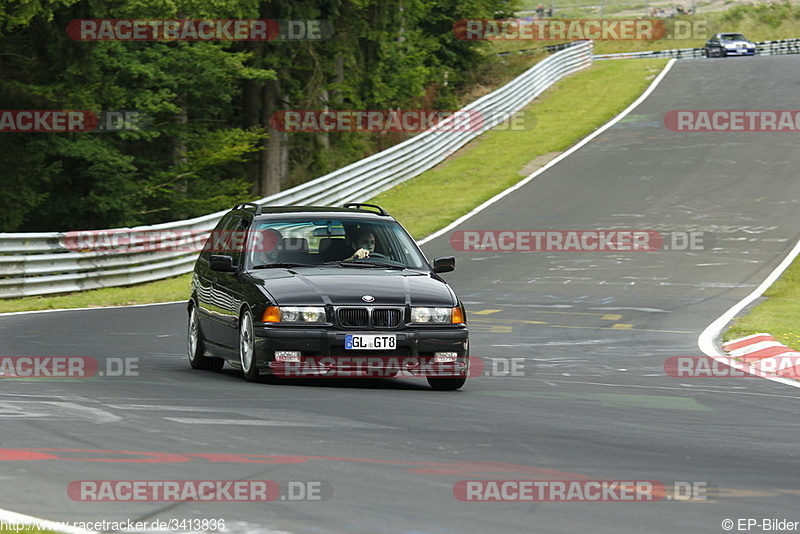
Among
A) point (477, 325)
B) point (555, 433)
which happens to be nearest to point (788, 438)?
point (555, 433)

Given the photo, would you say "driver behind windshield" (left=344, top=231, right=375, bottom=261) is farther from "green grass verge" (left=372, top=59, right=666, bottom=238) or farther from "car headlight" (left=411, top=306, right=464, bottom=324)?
"green grass verge" (left=372, top=59, right=666, bottom=238)

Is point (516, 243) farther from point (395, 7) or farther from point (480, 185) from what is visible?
point (395, 7)

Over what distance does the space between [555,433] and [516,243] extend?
1843 cm

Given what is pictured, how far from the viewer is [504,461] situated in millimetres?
7098

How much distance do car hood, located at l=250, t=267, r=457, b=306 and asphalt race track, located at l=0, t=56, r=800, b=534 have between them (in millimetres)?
726

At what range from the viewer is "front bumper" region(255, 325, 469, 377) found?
10.2 meters

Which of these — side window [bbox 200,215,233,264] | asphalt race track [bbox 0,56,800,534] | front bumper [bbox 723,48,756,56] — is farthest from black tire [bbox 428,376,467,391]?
front bumper [bbox 723,48,756,56]

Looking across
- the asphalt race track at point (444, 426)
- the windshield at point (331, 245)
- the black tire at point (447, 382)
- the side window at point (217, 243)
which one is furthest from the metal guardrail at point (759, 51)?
the black tire at point (447, 382)

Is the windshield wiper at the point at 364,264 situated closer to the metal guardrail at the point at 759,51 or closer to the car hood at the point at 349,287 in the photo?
the car hood at the point at 349,287

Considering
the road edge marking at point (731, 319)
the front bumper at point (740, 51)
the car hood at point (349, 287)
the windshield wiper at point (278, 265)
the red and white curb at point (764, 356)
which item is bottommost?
the road edge marking at point (731, 319)

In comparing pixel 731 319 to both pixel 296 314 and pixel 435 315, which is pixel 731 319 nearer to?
pixel 435 315

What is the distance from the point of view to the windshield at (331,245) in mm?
11453

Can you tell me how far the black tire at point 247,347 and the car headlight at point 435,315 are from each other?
4.39 ft

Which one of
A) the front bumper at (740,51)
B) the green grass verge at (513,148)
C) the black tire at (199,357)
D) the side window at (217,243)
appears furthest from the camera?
the front bumper at (740,51)
